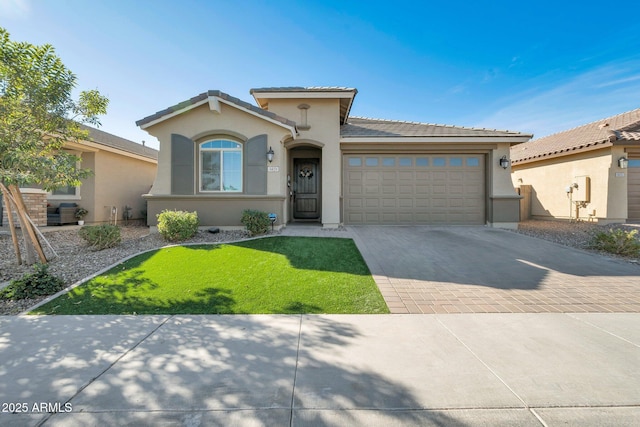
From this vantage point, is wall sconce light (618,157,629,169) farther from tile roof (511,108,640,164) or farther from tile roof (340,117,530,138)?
tile roof (340,117,530,138)

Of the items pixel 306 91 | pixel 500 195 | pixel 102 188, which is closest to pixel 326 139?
pixel 306 91

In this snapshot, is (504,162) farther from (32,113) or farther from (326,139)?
(32,113)

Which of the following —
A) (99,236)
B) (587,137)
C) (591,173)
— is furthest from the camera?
(587,137)

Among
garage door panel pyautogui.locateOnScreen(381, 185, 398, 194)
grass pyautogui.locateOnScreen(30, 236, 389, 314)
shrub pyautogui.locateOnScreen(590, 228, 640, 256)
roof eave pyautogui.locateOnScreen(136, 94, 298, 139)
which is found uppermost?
roof eave pyautogui.locateOnScreen(136, 94, 298, 139)

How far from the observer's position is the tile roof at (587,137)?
433 inches

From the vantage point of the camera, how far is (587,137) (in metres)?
12.5

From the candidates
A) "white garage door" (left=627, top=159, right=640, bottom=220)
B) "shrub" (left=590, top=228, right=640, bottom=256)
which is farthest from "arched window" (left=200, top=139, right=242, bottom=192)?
"white garage door" (left=627, top=159, right=640, bottom=220)

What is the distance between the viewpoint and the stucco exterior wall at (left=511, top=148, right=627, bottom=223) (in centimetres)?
1094

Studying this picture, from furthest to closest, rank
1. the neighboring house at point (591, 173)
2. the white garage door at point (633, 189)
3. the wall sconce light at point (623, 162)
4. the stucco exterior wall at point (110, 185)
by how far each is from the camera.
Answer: the stucco exterior wall at point (110, 185) < the white garage door at point (633, 189) < the neighboring house at point (591, 173) < the wall sconce light at point (623, 162)

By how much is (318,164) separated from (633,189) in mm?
12760

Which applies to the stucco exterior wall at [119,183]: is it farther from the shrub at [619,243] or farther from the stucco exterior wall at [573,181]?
the stucco exterior wall at [573,181]

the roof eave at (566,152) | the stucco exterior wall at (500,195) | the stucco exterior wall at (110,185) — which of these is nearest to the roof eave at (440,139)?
the stucco exterior wall at (500,195)

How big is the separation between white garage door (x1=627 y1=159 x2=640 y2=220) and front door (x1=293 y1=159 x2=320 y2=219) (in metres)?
12.5

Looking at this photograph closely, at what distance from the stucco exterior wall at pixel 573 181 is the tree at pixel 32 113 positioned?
1727 cm
